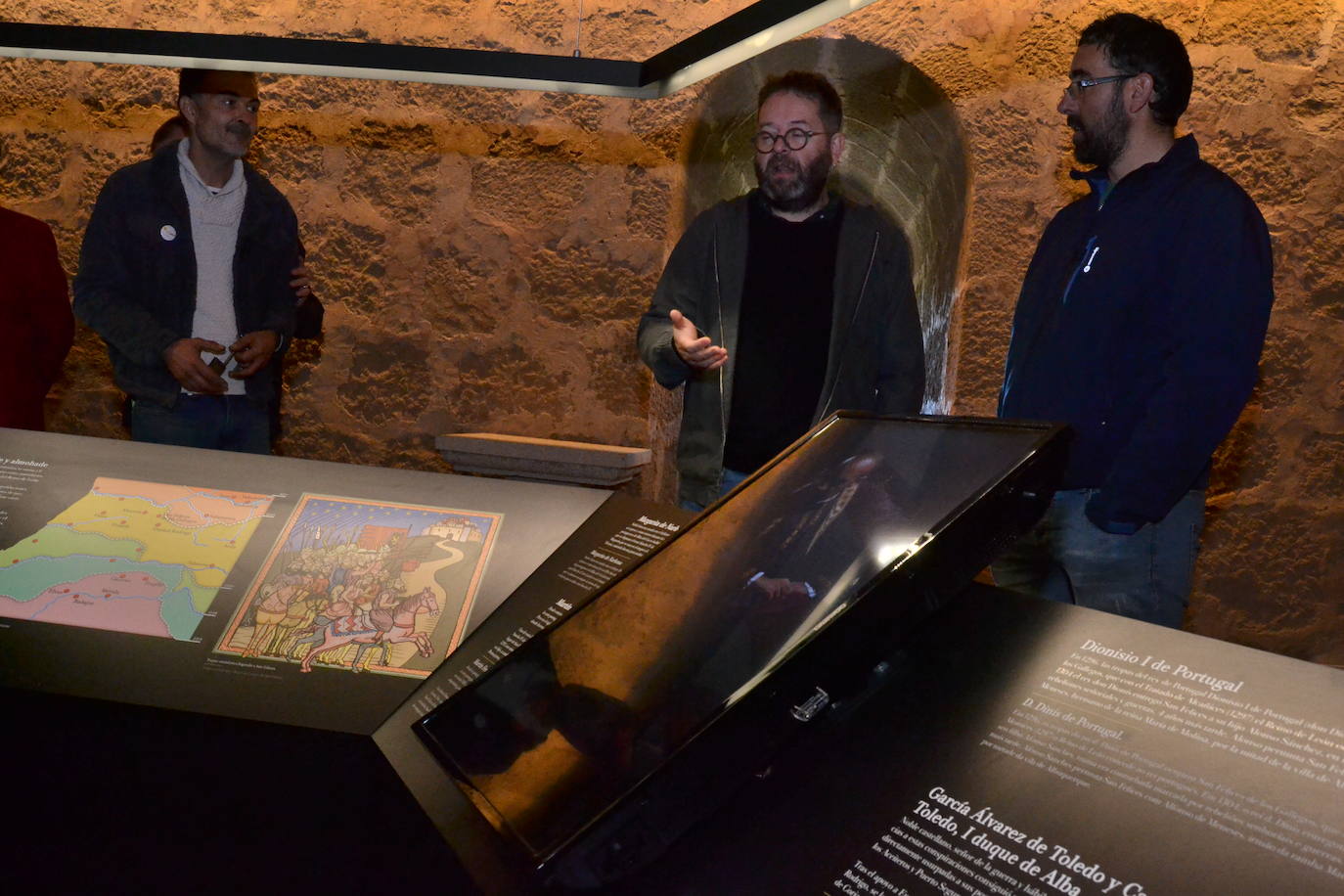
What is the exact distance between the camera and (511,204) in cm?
417

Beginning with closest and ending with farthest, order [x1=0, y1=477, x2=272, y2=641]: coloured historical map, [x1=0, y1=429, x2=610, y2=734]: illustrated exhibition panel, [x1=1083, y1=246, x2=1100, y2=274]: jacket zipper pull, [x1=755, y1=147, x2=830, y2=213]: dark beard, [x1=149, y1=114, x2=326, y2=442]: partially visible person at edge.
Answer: [x1=0, y1=429, x2=610, y2=734]: illustrated exhibition panel
[x1=0, y1=477, x2=272, y2=641]: coloured historical map
[x1=1083, y1=246, x2=1100, y2=274]: jacket zipper pull
[x1=755, y1=147, x2=830, y2=213]: dark beard
[x1=149, y1=114, x2=326, y2=442]: partially visible person at edge

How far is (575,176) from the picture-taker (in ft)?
13.5

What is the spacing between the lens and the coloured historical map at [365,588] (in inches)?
57.9

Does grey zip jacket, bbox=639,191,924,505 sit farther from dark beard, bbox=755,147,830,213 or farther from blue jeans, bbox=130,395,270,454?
blue jeans, bbox=130,395,270,454

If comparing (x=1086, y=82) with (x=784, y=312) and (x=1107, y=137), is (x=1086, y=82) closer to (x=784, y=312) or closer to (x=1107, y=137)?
(x=1107, y=137)

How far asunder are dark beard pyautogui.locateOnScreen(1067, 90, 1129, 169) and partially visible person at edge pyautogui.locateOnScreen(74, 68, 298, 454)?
2.05 metres

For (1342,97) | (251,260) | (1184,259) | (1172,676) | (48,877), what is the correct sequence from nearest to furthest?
(1172,676) < (48,877) < (1184,259) < (251,260) < (1342,97)

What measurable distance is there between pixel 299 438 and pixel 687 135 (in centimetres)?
187

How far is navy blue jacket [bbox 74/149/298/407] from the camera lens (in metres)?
2.94

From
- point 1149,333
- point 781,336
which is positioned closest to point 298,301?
point 781,336

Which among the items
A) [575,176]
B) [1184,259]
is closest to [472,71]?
[1184,259]

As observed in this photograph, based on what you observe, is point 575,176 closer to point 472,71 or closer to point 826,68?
point 826,68

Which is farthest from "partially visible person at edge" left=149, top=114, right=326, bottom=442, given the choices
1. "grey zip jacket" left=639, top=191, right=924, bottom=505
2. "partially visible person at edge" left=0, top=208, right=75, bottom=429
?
"grey zip jacket" left=639, top=191, right=924, bottom=505

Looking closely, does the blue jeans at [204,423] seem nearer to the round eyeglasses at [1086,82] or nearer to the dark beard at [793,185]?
the dark beard at [793,185]
